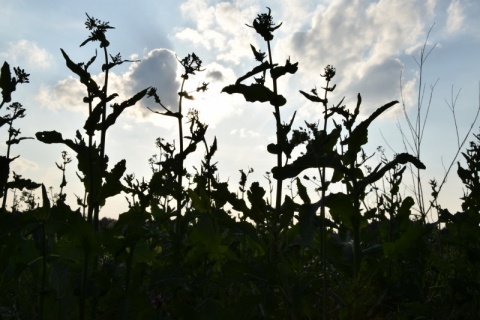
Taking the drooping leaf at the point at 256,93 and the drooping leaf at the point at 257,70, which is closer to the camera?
the drooping leaf at the point at 256,93

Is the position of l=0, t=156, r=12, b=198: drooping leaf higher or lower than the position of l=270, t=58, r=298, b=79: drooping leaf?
lower

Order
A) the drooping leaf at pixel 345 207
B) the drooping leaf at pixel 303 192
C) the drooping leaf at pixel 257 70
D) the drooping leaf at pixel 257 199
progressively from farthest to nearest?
the drooping leaf at pixel 257 70 < the drooping leaf at pixel 303 192 < the drooping leaf at pixel 345 207 < the drooping leaf at pixel 257 199

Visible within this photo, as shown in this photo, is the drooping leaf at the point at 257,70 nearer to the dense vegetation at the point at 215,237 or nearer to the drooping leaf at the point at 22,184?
the dense vegetation at the point at 215,237

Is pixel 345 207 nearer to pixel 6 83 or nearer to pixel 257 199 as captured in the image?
pixel 257 199

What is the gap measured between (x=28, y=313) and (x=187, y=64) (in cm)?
219

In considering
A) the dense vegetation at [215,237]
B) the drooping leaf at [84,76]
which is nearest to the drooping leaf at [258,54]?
the dense vegetation at [215,237]

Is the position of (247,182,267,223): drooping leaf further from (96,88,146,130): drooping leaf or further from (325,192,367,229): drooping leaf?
(96,88,146,130): drooping leaf

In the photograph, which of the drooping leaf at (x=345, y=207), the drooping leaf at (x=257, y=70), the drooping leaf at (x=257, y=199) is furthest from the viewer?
the drooping leaf at (x=257, y=70)

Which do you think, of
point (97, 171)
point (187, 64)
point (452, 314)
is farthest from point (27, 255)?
point (452, 314)

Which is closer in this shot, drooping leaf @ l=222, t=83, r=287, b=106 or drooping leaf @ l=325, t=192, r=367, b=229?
drooping leaf @ l=325, t=192, r=367, b=229

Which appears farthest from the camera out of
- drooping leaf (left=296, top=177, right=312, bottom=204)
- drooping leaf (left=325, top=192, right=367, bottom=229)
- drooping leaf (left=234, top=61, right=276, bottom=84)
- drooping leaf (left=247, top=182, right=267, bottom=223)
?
drooping leaf (left=234, top=61, right=276, bottom=84)

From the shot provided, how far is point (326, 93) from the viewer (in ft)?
8.96

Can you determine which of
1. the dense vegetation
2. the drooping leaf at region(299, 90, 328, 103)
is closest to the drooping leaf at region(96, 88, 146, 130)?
the dense vegetation

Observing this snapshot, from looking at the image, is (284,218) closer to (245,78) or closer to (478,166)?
(245,78)
